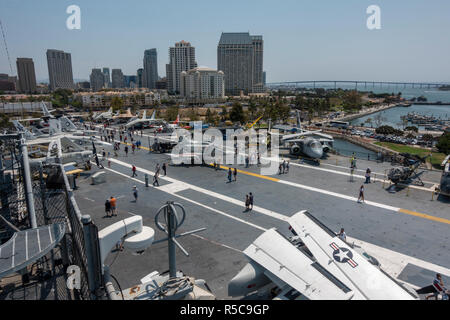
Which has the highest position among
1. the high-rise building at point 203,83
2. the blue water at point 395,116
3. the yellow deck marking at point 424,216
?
the high-rise building at point 203,83

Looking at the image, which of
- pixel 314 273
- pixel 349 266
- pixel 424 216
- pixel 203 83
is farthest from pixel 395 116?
pixel 314 273

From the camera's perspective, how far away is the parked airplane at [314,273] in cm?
909

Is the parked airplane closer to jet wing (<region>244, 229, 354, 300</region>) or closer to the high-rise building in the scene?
jet wing (<region>244, 229, 354, 300</region>)

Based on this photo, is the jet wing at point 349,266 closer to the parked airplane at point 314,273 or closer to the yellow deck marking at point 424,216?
the parked airplane at point 314,273

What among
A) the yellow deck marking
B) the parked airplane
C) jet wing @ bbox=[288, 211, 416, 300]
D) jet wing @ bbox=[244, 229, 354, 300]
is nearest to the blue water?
the yellow deck marking

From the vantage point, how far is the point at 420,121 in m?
103

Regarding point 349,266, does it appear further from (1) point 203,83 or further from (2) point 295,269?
(1) point 203,83

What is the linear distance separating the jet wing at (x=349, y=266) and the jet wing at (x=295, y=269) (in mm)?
653

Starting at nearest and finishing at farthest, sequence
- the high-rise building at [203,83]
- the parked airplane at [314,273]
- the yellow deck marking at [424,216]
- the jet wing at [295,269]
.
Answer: the jet wing at [295,269], the parked airplane at [314,273], the yellow deck marking at [424,216], the high-rise building at [203,83]

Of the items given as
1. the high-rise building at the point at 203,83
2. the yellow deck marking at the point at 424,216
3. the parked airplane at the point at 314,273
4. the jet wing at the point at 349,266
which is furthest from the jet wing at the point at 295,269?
the high-rise building at the point at 203,83

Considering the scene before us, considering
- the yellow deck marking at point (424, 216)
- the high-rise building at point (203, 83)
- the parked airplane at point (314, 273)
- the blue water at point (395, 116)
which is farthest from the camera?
the high-rise building at point (203, 83)

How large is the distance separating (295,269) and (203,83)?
18309 cm

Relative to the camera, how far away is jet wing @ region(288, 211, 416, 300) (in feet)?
30.0
